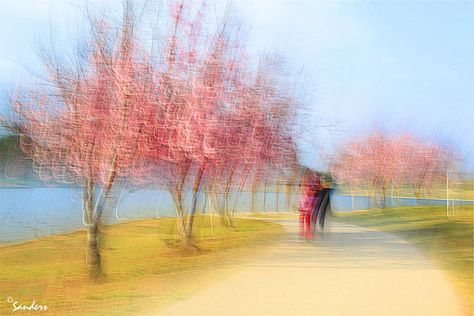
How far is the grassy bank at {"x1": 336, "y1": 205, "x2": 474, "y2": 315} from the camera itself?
4117 millimetres

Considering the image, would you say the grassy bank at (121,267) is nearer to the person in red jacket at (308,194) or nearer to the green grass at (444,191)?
the person in red jacket at (308,194)

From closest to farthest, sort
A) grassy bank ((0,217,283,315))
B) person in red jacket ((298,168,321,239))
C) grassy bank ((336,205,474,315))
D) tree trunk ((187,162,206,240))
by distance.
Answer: grassy bank ((0,217,283,315)) < tree trunk ((187,162,206,240)) < person in red jacket ((298,168,321,239)) < grassy bank ((336,205,474,315))

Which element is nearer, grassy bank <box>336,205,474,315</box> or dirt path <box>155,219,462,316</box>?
dirt path <box>155,219,462,316</box>

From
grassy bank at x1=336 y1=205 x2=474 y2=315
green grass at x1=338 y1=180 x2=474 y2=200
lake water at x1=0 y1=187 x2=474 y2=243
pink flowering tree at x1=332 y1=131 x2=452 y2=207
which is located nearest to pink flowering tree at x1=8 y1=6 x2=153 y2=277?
lake water at x1=0 y1=187 x2=474 y2=243

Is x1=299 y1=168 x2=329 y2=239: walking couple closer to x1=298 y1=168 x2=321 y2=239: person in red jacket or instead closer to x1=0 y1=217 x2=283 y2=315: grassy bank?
x1=298 y1=168 x2=321 y2=239: person in red jacket

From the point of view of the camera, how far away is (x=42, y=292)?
10.1 ft

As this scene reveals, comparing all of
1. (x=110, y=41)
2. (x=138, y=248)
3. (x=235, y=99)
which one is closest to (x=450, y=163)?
(x=235, y=99)

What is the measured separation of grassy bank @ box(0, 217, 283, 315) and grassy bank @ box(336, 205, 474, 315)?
1253 millimetres

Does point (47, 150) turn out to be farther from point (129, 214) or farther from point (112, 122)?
point (129, 214)

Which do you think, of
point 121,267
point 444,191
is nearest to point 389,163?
point 444,191

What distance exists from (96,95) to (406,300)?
285cm

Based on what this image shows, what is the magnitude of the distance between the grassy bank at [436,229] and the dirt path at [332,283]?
→ 166mm

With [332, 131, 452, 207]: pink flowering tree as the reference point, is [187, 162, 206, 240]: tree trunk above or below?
below

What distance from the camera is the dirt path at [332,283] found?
315 cm
